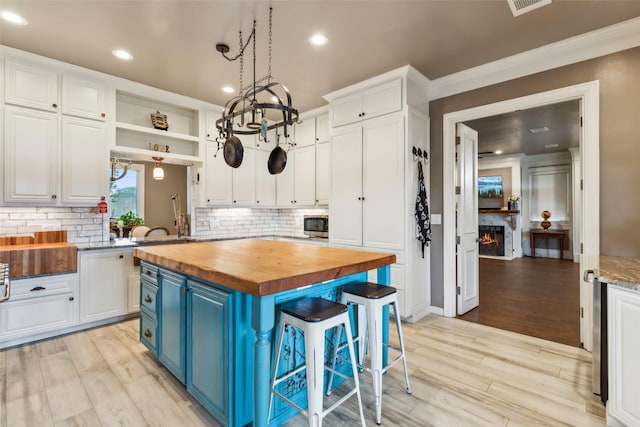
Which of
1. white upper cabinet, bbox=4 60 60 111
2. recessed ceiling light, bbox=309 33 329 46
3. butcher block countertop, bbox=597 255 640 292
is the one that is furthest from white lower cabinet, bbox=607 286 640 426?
white upper cabinet, bbox=4 60 60 111

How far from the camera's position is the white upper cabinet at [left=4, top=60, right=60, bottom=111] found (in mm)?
2977

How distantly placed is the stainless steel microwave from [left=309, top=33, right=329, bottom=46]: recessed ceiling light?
8.09 ft

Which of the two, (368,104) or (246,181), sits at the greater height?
(368,104)

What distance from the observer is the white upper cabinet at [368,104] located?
3.44 meters

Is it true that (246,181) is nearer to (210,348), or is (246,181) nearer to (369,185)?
(369,185)

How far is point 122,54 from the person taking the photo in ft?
10.0

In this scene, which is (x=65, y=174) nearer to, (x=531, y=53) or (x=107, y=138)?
(x=107, y=138)

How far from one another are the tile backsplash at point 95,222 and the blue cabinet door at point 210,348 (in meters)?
2.49

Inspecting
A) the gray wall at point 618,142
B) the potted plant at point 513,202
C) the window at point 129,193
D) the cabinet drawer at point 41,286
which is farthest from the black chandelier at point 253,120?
the potted plant at point 513,202

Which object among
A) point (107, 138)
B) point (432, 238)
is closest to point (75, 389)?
point (107, 138)

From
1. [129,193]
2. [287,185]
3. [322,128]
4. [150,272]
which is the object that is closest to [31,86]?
[129,193]

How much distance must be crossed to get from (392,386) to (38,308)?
332 cm

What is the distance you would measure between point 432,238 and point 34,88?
179 inches

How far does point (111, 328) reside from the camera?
3.33 meters
